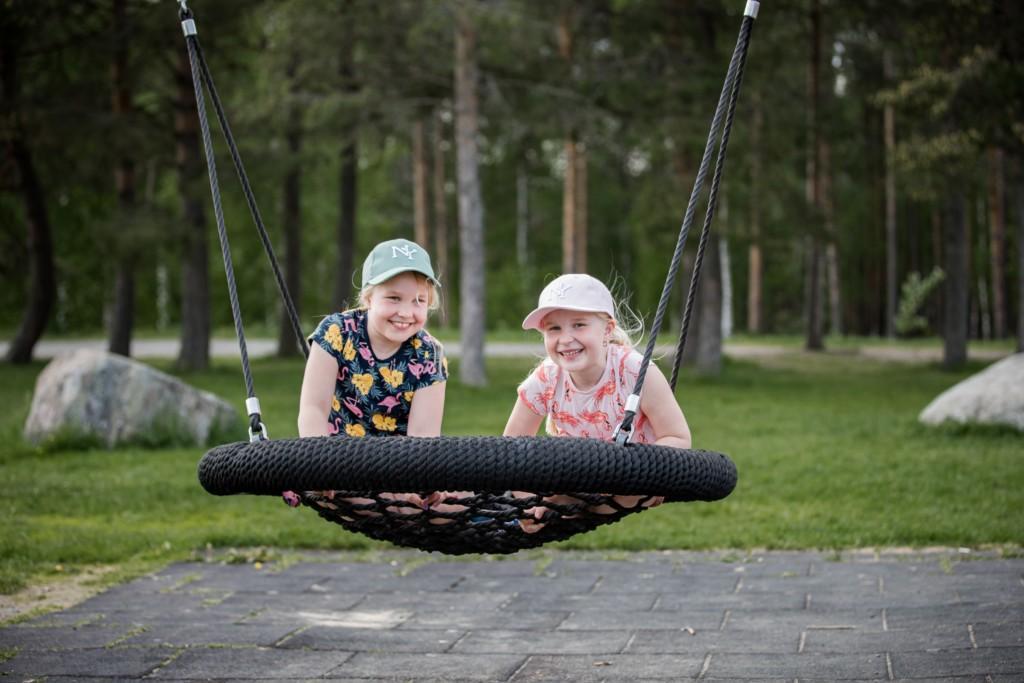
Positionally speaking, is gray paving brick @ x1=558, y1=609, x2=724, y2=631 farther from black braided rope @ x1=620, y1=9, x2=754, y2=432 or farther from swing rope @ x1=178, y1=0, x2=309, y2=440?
swing rope @ x1=178, y1=0, x2=309, y2=440

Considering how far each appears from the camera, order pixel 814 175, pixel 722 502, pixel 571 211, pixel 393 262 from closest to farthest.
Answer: pixel 393 262, pixel 722 502, pixel 571 211, pixel 814 175

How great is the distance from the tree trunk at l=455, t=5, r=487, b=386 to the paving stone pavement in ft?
29.8

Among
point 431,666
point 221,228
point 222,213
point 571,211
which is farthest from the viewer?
point 571,211

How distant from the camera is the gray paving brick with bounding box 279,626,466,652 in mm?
4367

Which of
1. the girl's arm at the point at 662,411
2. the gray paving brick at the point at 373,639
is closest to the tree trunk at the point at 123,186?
the gray paving brick at the point at 373,639

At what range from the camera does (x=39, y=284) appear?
1897 cm

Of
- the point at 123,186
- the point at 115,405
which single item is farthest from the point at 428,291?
the point at 123,186

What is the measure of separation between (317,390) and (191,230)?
1294 cm

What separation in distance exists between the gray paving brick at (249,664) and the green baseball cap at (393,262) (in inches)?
48.9

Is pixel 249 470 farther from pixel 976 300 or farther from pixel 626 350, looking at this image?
pixel 976 300

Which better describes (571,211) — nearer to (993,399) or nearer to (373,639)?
(993,399)

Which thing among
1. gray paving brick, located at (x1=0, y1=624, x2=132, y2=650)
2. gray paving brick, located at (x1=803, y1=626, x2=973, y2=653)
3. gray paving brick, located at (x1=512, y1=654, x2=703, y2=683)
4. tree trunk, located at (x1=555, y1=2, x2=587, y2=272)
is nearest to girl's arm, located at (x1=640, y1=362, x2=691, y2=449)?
gray paving brick, located at (x1=512, y1=654, x2=703, y2=683)

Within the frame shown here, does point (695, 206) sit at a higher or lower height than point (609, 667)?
higher

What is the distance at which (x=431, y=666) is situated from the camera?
4.11 metres
